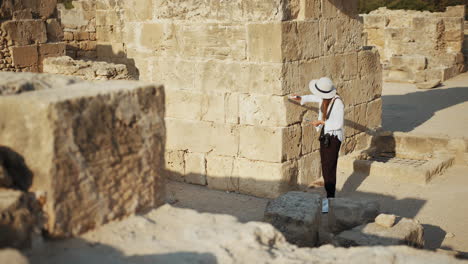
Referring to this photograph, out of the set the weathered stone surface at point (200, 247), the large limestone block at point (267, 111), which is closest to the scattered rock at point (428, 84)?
the large limestone block at point (267, 111)

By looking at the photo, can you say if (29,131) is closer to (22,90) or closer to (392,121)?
(22,90)

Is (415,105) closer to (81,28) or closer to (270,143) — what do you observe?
(270,143)

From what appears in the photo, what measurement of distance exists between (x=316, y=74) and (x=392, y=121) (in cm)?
421

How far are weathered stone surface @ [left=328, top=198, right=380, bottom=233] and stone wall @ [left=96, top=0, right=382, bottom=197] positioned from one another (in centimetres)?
128

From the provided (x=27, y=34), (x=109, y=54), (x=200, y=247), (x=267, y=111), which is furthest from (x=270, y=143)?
(x=109, y=54)

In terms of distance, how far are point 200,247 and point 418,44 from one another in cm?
1696

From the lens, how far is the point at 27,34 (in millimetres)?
10797

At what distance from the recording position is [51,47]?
11180mm

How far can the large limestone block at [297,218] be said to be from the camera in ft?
17.2

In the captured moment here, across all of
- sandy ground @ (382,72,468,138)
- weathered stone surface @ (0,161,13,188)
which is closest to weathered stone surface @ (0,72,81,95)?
weathered stone surface @ (0,161,13,188)

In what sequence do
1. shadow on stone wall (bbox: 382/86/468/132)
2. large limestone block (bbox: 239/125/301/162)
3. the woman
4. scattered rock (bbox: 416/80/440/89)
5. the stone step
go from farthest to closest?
scattered rock (bbox: 416/80/440/89) < shadow on stone wall (bbox: 382/86/468/132) < the stone step < large limestone block (bbox: 239/125/301/162) < the woman

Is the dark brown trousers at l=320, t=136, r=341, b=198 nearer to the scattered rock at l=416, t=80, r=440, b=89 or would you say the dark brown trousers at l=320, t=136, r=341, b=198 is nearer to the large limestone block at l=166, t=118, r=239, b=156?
the large limestone block at l=166, t=118, r=239, b=156

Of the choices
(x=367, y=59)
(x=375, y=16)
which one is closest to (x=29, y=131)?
(x=367, y=59)

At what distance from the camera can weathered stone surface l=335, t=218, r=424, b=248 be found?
502cm
